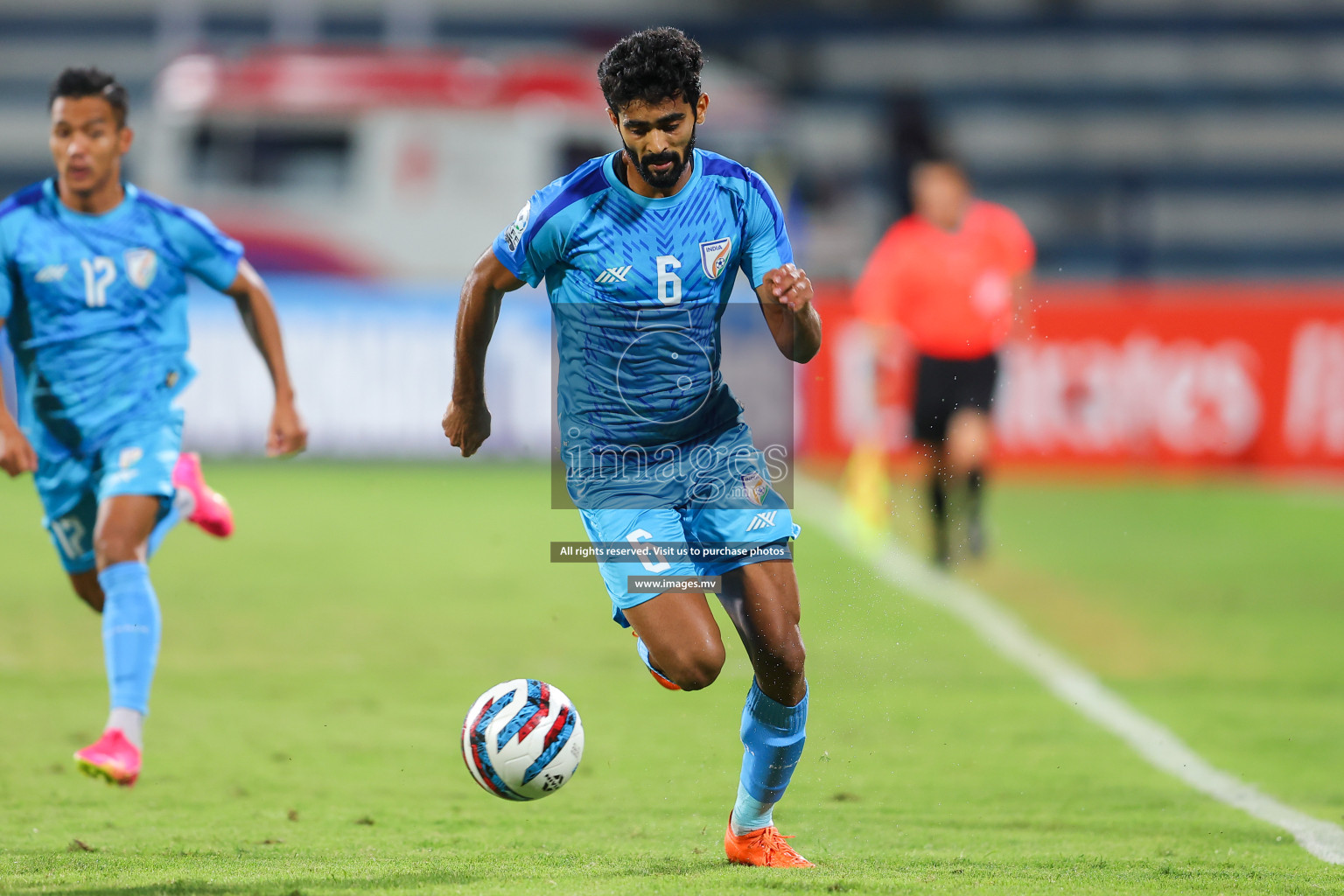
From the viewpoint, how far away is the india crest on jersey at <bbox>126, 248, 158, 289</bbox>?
19.0ft

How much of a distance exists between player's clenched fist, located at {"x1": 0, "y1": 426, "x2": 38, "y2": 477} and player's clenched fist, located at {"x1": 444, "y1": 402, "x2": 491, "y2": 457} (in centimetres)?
150

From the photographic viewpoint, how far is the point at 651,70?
437 cm

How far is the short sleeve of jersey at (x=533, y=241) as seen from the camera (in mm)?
4598

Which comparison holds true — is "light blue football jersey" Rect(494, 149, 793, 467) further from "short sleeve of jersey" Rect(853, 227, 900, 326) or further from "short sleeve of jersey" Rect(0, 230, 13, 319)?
"short sleeve of jersey" Rect(853, 227, 900, 326)

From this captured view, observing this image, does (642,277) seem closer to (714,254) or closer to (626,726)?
(714,254)

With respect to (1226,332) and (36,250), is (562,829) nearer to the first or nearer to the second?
(36,250)

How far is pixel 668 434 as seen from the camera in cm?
475

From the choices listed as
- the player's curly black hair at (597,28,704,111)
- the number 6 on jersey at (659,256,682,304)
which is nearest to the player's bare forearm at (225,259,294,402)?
the number 6 on jersey at (659,256,682,304)

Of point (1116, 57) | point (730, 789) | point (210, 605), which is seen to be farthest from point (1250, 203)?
point (730, 789)

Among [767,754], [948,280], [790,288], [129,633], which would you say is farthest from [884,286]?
[790,288]

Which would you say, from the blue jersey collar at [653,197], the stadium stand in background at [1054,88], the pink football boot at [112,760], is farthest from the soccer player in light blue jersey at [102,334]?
the stadium stand in background at [1054,88]

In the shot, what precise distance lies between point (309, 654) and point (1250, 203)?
1782 cm

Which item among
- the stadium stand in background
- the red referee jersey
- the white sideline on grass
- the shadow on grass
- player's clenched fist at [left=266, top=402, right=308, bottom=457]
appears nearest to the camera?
the shadow on grass

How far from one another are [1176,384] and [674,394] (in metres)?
11.5
